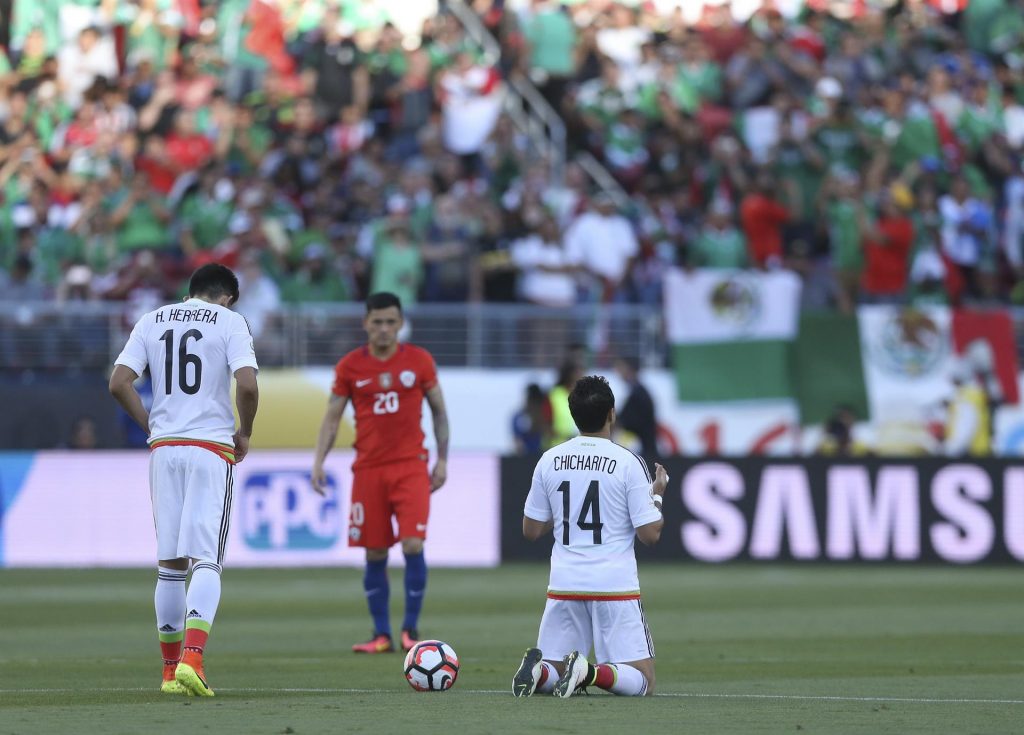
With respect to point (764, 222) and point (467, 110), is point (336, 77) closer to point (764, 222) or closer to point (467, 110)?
point (467, 110)

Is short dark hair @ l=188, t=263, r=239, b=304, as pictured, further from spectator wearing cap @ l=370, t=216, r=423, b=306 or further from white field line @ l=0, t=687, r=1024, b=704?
spectator wearing cap @ l=370, t=216, r=423, b=306

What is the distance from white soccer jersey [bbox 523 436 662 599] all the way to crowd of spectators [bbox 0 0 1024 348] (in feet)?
43.5

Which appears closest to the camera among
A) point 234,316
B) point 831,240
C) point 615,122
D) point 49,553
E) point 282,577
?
point 234,316

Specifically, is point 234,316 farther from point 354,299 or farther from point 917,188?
point 917,188

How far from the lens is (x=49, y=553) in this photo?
22.0m

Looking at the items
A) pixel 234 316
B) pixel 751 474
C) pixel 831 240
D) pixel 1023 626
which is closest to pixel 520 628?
pixel 1023 626

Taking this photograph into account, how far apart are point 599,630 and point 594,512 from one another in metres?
0.56

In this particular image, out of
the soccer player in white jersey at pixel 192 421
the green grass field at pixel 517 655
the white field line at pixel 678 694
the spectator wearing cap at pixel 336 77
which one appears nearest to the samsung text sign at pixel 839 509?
the green grass field at pixel 517 655

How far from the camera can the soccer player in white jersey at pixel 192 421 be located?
9672mm

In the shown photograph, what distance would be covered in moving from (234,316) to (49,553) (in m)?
13.1

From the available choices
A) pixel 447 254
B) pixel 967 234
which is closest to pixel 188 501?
pixel 447 254

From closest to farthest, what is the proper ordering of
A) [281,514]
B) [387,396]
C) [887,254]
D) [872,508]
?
[387,396]
[872,508]
[281,514]
[887,254]

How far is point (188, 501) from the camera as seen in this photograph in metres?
9.67

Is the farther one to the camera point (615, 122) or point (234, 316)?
point (615, 122)
